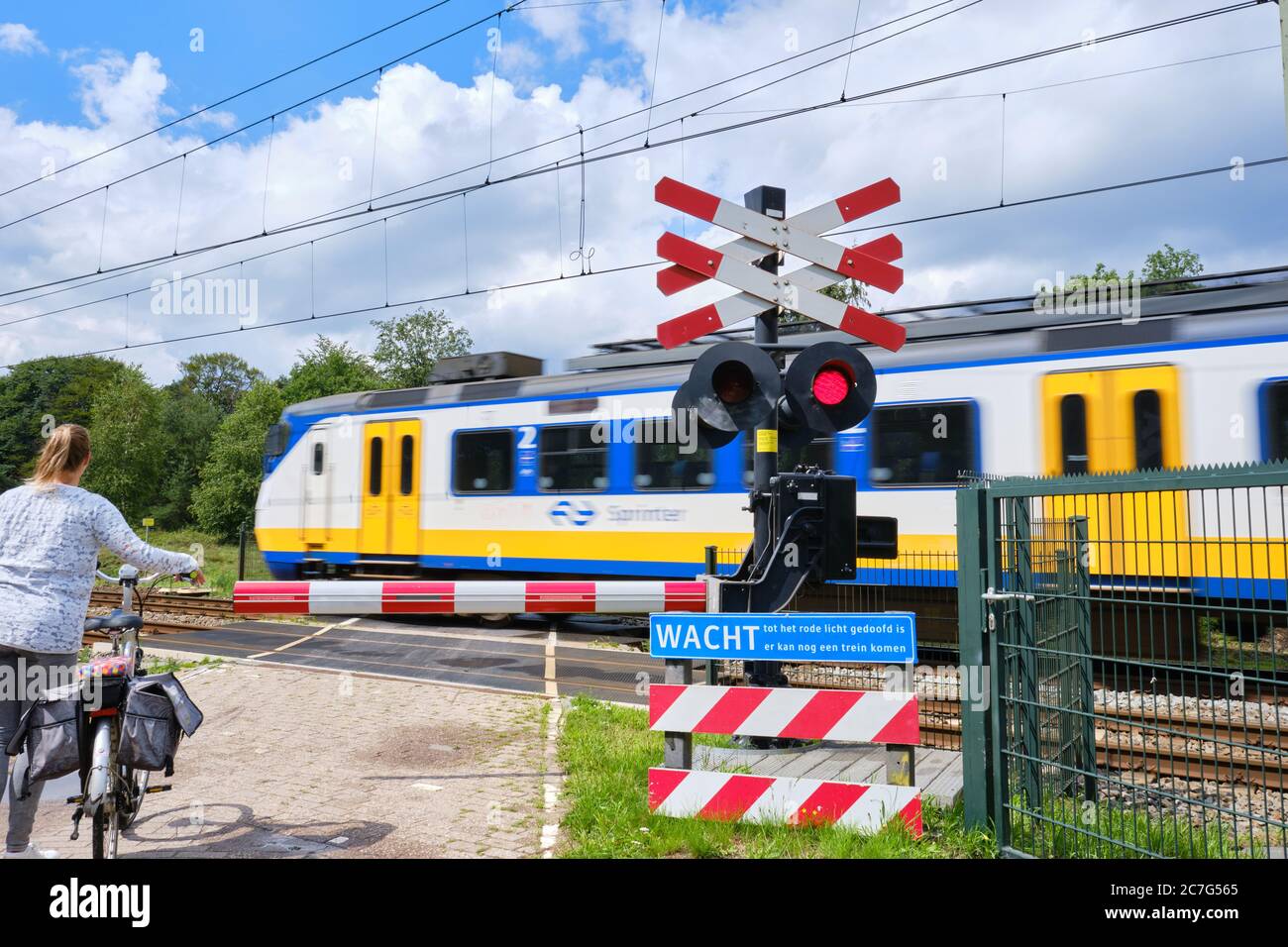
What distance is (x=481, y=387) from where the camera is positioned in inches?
565

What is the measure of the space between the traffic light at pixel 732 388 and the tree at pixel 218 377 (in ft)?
305

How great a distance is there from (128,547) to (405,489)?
36.5 feet

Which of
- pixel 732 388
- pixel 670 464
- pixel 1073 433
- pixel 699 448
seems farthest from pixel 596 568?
pixel 732 388

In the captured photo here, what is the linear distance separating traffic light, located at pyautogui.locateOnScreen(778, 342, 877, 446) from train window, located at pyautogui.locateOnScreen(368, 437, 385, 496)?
11081mm

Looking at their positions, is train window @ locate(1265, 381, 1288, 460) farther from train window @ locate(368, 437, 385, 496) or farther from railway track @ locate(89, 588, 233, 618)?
railway track @ locate(89, 588, 233, 618)

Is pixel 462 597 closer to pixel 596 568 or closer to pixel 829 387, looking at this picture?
pixel 829 387

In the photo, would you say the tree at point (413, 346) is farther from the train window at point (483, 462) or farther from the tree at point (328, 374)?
the train window at point (483, 462)

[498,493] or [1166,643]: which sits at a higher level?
[498,493]

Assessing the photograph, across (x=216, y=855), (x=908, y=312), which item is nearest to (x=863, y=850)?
(x=216, y=855)

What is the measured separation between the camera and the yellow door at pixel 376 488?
15156 millimetres

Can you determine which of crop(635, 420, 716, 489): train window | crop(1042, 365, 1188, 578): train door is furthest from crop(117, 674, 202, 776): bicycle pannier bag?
crop(635, 420, 716, 489): train window

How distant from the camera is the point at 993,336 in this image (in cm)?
1059

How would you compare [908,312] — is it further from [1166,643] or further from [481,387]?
[1166,643]

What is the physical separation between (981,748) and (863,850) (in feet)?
2.23
